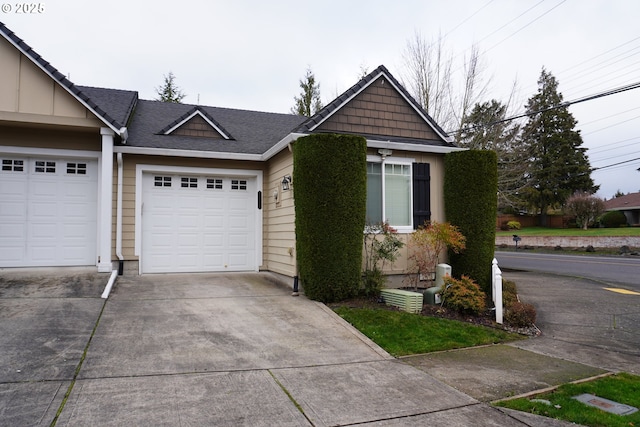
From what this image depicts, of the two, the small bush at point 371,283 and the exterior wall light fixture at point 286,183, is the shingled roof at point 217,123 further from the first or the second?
the small bush at point 371,283

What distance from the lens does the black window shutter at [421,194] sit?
31.5 ft

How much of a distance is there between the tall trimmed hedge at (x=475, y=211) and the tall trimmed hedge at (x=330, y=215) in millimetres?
2561

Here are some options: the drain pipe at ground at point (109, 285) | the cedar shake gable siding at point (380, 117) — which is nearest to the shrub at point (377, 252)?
the cedar shake gable siding at point (380, 117)

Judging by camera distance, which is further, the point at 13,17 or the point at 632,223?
the point at 632,223

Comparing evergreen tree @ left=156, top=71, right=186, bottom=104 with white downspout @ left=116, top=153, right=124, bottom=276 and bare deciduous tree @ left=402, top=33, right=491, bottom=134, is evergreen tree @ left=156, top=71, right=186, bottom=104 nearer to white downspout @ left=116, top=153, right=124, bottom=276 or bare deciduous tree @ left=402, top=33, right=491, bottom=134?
bare deciduous tree @ left=402, top=33, right=491, bottom=134

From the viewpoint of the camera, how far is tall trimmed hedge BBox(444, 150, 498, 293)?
909 cm

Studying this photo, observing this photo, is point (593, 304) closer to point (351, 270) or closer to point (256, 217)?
point (351, 270)

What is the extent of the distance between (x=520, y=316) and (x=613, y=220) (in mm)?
36058

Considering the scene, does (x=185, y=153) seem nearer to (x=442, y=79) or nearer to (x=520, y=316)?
(x=520, y=316)

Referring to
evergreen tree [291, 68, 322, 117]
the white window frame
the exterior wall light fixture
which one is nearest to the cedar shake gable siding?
the white window frame

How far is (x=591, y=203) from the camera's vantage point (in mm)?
35406

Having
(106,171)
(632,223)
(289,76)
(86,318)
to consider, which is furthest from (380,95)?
(632,223)

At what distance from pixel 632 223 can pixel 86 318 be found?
47.0 meters

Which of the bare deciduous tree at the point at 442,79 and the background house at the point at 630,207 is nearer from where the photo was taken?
the bare deciduous tree at the point at 442,79
